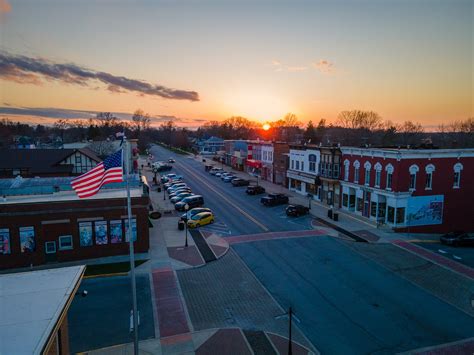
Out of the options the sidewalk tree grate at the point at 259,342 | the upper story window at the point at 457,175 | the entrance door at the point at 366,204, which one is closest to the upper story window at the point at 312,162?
the entrance door at the point at 366,204

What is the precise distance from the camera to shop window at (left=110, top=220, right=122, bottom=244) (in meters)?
26.5

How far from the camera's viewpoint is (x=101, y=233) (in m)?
26.2

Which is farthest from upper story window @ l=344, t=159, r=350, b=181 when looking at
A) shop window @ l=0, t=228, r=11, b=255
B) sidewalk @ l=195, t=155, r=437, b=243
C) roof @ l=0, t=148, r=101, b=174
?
shop window @ l=0, t=228, r=11, b=255

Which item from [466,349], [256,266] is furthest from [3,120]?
[466,349]

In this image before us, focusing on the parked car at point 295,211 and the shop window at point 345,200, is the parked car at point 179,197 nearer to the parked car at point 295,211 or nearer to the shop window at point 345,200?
the parked car at point 295,211

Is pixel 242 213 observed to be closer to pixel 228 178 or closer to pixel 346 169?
pixel 346 169

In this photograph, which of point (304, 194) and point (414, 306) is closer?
point (414, 306)

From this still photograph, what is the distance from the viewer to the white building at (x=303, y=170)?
159 feet

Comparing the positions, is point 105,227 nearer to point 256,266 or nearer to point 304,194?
point 256,266

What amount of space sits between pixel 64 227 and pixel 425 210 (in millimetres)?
35609

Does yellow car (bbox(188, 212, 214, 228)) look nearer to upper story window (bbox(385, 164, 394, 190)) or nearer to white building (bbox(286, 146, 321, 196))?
white building (bbox(286, 146, 321, 196))

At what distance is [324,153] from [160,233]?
25.3m

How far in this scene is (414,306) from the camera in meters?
19.2

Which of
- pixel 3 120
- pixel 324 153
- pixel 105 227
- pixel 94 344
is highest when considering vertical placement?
pixel 3 120
